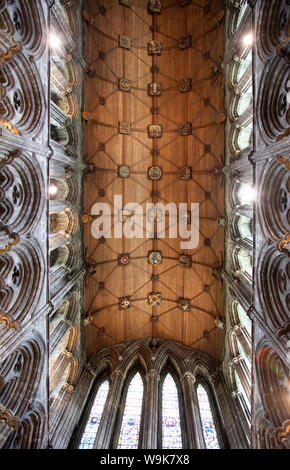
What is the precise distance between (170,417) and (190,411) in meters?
0.93

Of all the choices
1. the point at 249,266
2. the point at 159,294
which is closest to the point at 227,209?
the point at 249,266

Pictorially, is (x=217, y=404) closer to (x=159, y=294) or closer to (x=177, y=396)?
(x=177, y=396)

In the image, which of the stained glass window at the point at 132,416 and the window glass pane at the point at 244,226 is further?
the window glass pane at the point at 244,226

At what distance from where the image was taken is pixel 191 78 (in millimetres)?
14148

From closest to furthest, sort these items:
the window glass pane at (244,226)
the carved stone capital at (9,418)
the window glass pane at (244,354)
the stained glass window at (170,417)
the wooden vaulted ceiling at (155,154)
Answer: the carved stone capital at (9,418)
the stained glass window at (170,417)
the window glass pane at (244,354)
the window glass pane at (244,226)
the wooden vaulted ceiling at (155,154)

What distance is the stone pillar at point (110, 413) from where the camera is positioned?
34.1 feet

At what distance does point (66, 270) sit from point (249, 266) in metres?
8.07

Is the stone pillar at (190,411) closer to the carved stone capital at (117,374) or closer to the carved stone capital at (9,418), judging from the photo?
the carved stone capital at (117,374)

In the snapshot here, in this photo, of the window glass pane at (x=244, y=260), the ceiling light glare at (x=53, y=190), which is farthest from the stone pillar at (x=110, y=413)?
the ceiling light glare at (x=53, y=190)

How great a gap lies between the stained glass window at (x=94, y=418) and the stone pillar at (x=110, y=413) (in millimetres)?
433

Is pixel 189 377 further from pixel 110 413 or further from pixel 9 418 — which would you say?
pixel 9 418

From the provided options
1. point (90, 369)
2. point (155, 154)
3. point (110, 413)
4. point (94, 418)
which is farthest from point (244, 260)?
point (94, 418)

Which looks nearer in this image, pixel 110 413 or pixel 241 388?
pixel 110 413

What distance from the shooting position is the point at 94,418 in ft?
38.6
